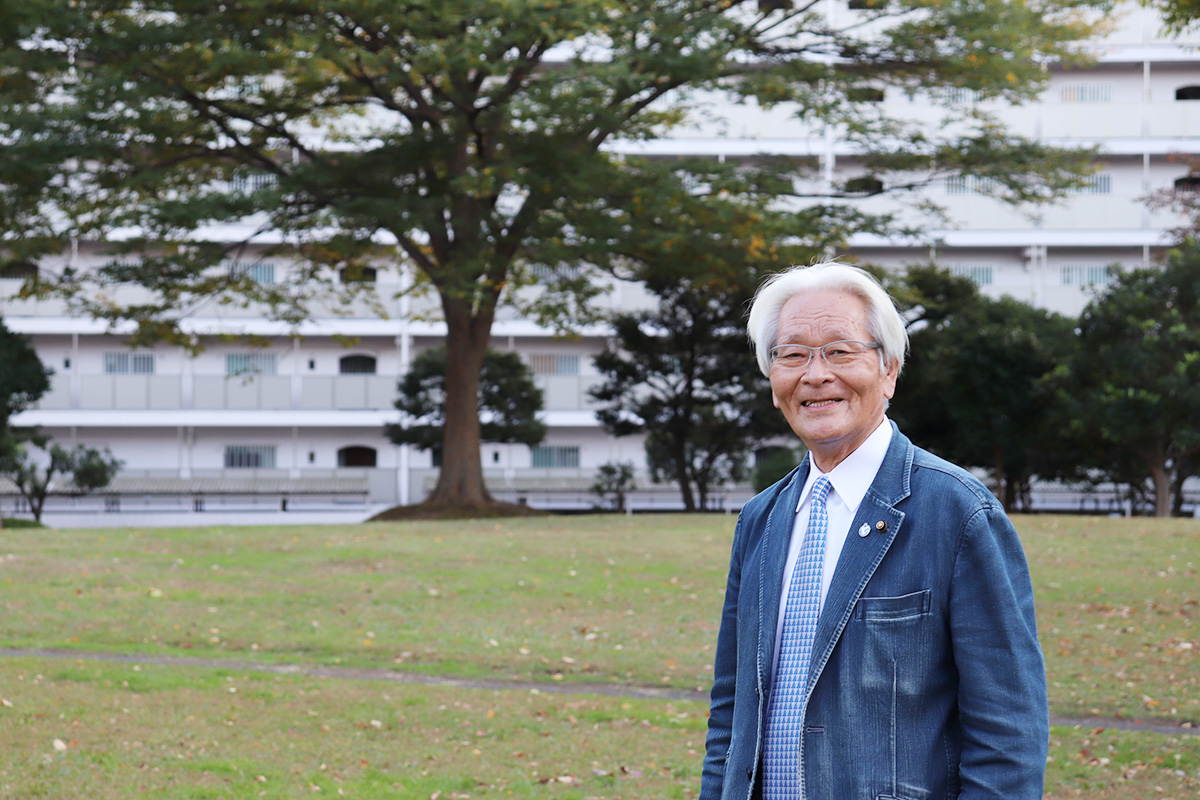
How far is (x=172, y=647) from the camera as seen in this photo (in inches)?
393

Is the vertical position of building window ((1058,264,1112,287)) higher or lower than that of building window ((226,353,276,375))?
higher

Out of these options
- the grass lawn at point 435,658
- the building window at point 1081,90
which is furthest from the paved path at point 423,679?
the building window at point 1081,90

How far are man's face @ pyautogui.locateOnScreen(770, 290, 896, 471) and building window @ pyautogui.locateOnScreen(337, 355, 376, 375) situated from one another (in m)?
44.3

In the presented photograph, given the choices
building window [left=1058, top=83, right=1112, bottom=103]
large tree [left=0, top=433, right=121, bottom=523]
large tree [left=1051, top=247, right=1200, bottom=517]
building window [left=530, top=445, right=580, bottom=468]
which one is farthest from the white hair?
building window [left=1058, top=83, right=1112, bottom=103]

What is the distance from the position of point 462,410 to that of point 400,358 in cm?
2270

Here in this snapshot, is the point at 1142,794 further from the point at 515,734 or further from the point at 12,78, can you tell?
the point at 12,78

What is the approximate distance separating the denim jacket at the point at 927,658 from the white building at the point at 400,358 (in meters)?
38.3

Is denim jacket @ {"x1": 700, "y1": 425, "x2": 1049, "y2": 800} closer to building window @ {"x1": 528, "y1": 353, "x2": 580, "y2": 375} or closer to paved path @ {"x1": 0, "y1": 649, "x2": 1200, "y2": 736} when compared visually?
paved path @ {"x1": 0, "y1": 649, "x2": 1200, "y2": 736}

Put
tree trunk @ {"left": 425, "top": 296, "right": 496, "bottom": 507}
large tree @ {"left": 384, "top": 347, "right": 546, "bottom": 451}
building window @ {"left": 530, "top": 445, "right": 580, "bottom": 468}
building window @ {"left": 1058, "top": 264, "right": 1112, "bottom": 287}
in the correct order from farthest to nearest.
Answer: building window @ {"left": 530, "top": 445, "right": 580, "bottom": 468}
building window @ {"left": 1058, "top": 264, "right": 1112, "bottom": 287}
large tree @ {"left": 384, "top": 347, "right": 546, "bottom": 451}
tree trunk @ {"left": 425, "top": 296, "right": 496, "bottom": 507}

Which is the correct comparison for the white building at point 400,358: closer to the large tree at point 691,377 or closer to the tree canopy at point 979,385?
the tree canopy at point 979,385

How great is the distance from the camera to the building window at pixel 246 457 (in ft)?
145

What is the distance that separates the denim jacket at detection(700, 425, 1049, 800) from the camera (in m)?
2.29

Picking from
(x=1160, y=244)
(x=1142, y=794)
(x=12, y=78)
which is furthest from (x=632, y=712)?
(x=1160, y=244)

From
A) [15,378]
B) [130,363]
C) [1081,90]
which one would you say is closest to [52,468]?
[15,378]
